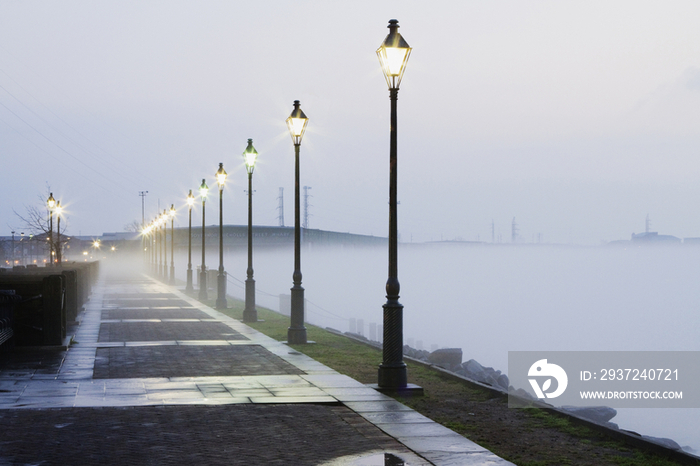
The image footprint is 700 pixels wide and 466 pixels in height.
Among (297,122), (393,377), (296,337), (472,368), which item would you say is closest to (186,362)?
(296,337)

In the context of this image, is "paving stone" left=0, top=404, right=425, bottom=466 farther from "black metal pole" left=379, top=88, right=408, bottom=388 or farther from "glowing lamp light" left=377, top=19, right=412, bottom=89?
"glowing lamp light" left=377, top=19, right=412, bottom=89

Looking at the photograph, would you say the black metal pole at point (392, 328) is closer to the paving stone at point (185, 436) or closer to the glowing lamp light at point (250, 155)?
the paving stone at point (185, 436)

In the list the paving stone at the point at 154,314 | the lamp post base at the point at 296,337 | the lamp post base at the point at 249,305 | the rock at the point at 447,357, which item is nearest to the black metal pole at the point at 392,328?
the lamp post base at the point at 296,337

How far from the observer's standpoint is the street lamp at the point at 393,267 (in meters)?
12.0

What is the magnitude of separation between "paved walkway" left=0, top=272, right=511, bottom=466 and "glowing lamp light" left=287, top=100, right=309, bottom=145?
202 inches

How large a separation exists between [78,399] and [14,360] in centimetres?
503

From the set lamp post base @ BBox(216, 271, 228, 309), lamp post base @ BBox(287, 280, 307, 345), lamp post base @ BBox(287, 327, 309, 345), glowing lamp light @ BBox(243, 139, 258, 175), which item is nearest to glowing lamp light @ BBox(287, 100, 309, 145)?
lamp post base @ BBox(287, 280, 307, 345)

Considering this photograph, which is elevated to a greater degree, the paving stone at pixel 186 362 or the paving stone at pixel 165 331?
the paving stone at pixel 186 362

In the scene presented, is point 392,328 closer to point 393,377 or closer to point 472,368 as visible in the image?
point 393,377

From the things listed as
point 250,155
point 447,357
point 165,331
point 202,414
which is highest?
point 250,155

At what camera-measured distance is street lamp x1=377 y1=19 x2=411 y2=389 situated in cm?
1198

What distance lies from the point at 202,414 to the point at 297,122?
396 inches

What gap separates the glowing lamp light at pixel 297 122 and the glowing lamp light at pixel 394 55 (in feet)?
21.5

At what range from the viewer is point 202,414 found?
9.88 meters
